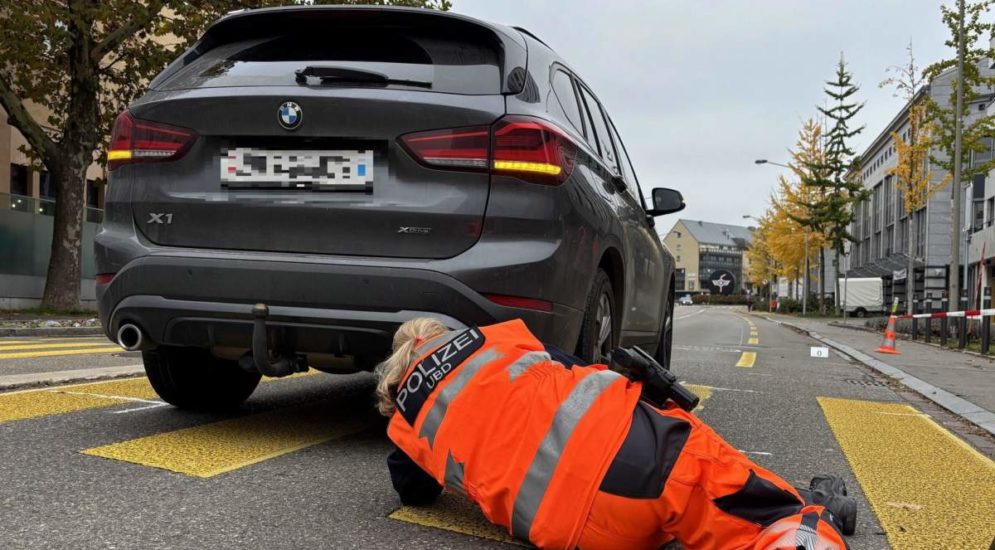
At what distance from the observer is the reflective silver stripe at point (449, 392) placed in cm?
228

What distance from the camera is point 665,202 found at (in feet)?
18.1

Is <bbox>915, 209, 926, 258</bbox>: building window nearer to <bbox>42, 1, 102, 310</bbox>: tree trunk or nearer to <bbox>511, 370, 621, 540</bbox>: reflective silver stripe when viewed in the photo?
<bbox>42, 1, 102, 310</bbox>: tree trunk

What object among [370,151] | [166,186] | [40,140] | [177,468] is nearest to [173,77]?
[166,186]

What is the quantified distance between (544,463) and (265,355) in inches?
54.7

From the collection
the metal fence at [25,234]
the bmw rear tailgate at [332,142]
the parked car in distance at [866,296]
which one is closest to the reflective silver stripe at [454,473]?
the bmw rear tailgate at [332,142]

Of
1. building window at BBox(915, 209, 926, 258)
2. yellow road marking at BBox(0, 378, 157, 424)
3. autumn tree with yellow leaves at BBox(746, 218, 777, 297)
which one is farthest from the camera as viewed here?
autumn tree with yellow leaves at BBox(746, 218, 777, 297)

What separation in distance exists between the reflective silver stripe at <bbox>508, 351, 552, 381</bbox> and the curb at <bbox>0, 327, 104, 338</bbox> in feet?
39.3

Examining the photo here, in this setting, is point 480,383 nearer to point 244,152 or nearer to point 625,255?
point 244,152

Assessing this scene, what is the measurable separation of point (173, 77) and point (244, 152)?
61cm

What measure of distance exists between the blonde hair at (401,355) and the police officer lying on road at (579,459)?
0.12m

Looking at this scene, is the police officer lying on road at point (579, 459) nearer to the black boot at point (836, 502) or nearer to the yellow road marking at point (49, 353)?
the black boot at point (836, 502)

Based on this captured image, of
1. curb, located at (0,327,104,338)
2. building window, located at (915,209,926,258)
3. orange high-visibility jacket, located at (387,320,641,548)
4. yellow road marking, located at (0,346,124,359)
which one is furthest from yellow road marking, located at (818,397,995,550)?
building window, located at (915,209,926,258)

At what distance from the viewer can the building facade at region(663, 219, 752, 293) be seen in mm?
145250

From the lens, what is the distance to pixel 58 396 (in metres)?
4.64
